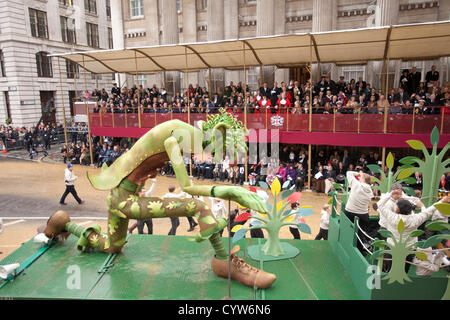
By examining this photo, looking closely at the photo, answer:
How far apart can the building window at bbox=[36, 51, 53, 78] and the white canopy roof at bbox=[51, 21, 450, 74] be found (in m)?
14.9

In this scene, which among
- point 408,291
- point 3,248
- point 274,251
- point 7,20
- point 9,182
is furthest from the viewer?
point 7,20

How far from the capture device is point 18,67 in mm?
30391

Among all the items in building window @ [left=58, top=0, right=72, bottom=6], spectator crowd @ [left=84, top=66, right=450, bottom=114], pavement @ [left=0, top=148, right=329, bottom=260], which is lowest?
pavement @ [left=0, top=148, right=329, bottom=260]

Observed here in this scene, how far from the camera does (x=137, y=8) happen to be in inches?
1018

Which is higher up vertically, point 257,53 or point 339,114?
point 257,53

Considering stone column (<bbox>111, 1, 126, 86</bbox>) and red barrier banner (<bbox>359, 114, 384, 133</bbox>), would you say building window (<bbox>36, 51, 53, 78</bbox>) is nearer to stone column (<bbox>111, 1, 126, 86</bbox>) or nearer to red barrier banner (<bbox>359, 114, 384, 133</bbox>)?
stone column (<bbox>111, 1, 126, 86</bbox>)

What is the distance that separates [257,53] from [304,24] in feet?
19.7

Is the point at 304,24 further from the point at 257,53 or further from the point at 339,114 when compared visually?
the point at 339,114

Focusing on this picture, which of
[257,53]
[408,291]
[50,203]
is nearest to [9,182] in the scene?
[50,203]

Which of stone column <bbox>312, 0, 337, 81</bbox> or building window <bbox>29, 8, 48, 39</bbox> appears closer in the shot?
stone column <bbox>312, 0, 337, 81</bbox>

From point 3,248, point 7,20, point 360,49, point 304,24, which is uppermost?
point 7,20

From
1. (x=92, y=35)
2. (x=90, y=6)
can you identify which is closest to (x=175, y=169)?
(x=92, y=35)

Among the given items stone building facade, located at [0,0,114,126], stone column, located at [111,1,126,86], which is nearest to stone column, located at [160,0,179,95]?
stone column, located at [111,1,126,86]

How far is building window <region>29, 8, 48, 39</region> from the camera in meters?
31.6
